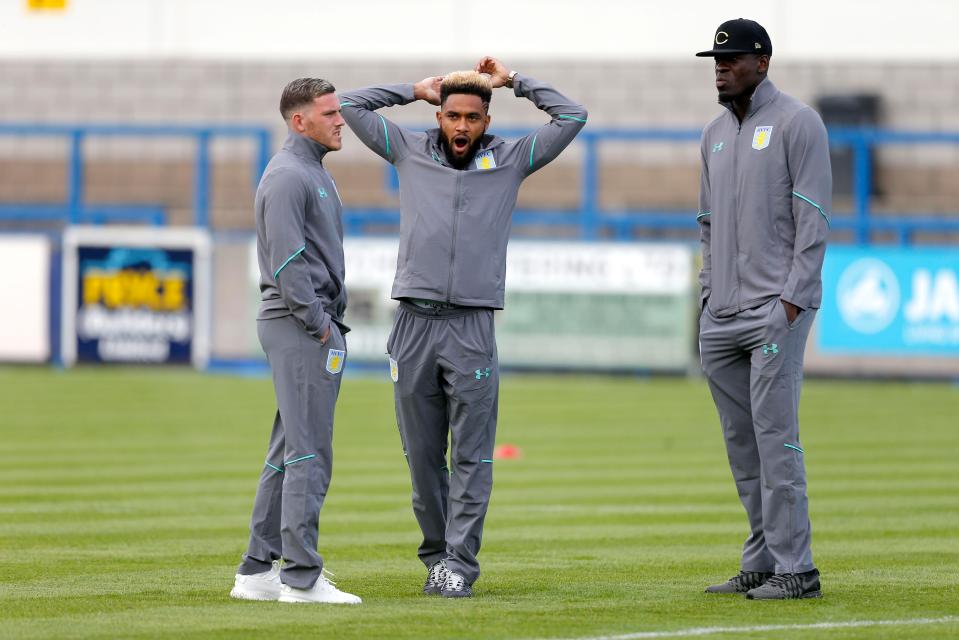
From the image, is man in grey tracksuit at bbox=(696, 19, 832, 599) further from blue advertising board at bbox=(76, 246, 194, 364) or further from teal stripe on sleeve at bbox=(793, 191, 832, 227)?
blue advertising board at bbox=(76, 246, 194, 364)

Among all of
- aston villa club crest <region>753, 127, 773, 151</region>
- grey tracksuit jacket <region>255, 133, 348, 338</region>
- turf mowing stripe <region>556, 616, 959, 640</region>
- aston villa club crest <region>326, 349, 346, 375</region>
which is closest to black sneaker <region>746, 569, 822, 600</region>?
turf mowing stripe <region>556, 616, 959, 640</region>

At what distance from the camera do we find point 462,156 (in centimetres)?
820

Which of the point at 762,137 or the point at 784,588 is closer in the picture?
the point at 784,588

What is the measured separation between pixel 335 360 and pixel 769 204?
6.49 feet

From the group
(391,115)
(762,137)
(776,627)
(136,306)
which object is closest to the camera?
(776,627)

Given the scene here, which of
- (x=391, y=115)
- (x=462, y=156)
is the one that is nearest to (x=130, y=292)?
(x=391, y=115)


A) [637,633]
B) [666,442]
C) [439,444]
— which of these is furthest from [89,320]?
[637,633]

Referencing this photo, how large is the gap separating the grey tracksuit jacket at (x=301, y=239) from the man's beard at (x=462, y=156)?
23.0 inches

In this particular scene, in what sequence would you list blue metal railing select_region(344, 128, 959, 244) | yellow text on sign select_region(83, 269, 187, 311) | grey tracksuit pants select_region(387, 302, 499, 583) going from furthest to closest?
blue metal railing select_region(344, 128, 959, 244) < yellow text on sign select_region(83, 269, 187, 311) < grey tracksuit pants select_region(387, 302, 499, 583)

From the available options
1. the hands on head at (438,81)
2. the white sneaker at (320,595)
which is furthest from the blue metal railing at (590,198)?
the white sneaker at (320,595)

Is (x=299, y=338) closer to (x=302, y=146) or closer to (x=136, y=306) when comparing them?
(x=302, y=146)

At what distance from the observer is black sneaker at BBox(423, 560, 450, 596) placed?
8.05 metres

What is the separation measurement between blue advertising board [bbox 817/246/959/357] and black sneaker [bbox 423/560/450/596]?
16.9 meters

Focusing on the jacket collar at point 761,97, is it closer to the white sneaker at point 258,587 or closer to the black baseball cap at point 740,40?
the black baseball cap at point 740,40
